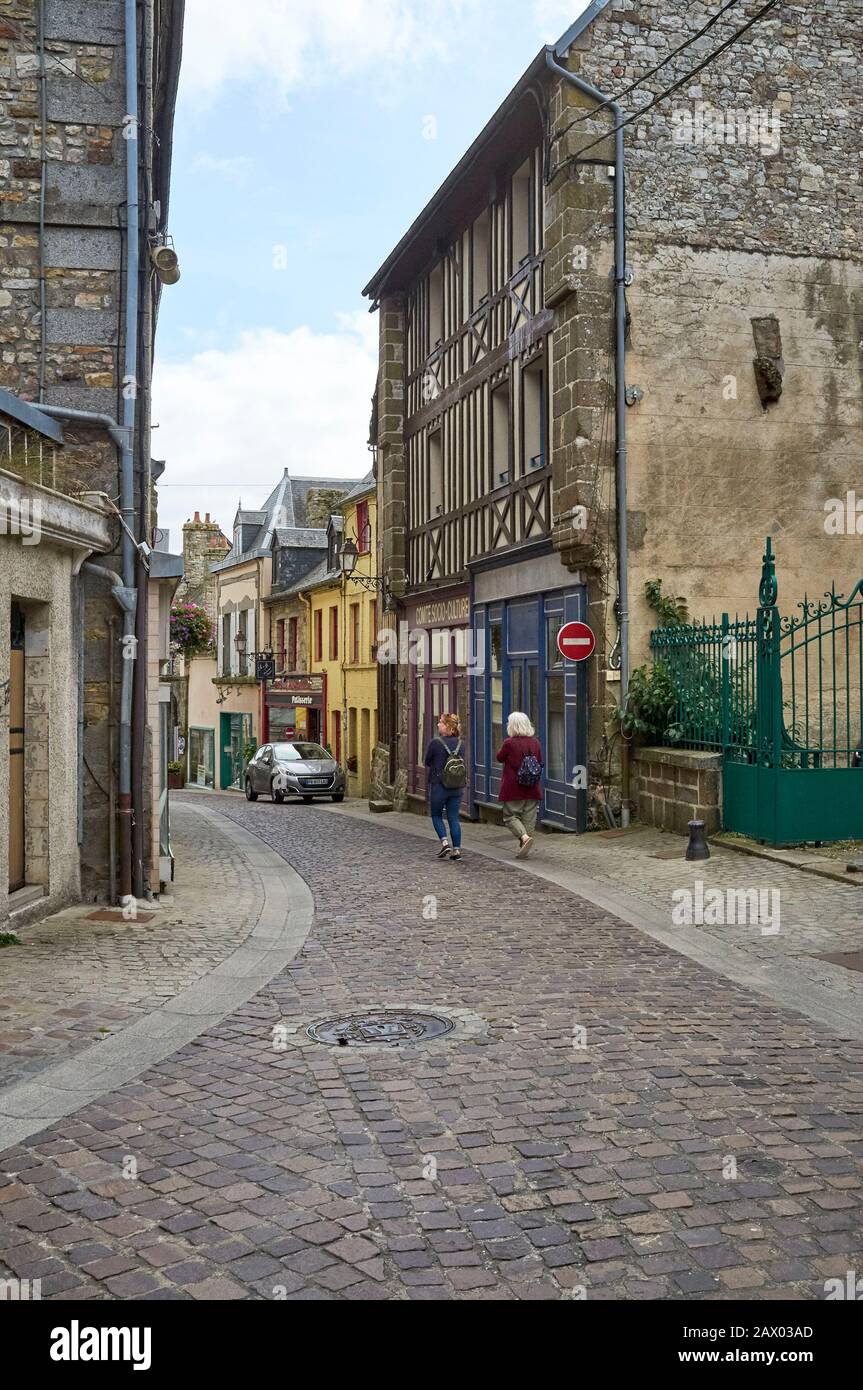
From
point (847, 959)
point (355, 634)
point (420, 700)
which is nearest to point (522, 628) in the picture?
point (420, 700)

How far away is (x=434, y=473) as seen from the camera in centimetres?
2250

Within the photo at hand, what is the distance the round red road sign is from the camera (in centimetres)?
1452

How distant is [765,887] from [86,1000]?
19.2 ft

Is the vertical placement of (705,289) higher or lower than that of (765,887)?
higher

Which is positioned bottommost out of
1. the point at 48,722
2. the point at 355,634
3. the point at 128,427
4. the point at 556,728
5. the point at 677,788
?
the point at 677,788

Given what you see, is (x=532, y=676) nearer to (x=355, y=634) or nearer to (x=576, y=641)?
(x=576, y=641)

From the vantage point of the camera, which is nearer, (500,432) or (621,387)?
A: (621,387)

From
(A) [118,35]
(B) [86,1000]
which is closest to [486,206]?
(A) [118,35]

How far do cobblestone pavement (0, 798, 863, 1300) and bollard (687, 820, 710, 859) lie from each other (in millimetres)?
4935

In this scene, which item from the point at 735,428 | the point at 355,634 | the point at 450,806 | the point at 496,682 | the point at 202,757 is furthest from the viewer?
the point at 202,757

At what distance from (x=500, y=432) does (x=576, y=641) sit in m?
5.60
